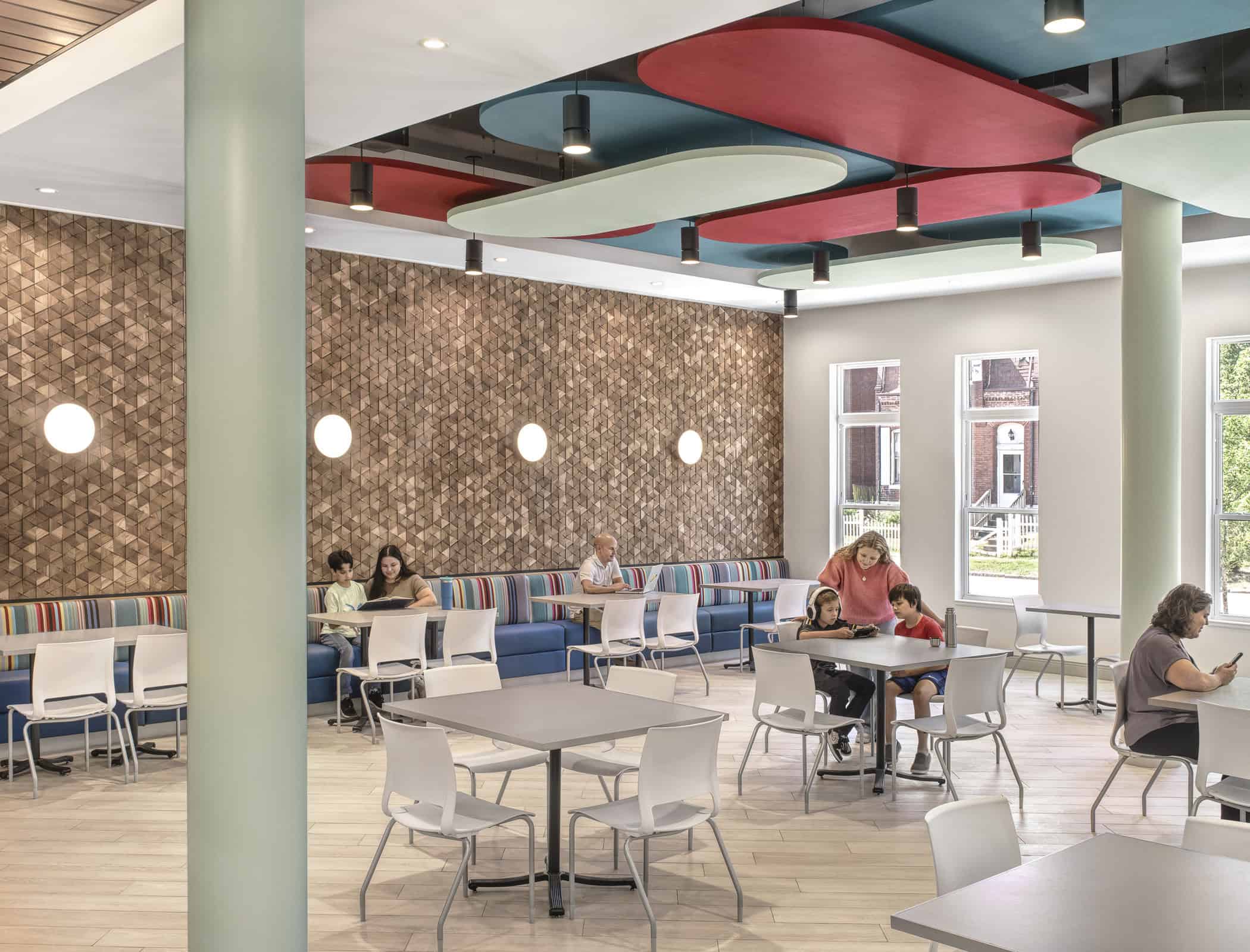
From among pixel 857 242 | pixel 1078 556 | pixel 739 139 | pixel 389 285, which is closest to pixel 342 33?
pixel 739 139

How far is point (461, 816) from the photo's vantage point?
13.4ft

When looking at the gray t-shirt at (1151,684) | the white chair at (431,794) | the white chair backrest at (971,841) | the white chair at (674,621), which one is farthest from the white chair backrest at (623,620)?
the white chair backrest at (971,841)

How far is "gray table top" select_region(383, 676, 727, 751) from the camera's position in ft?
13.4

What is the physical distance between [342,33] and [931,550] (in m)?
8.27

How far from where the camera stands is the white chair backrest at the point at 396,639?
7.20 m

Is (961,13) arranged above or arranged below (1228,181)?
above

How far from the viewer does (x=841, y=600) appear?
7.04 m

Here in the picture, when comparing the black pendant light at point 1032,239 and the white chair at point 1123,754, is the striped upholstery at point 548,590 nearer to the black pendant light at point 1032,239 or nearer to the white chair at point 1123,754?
the black pendant light at point 1032,239

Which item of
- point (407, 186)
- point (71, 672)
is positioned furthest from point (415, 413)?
point (71, 672)

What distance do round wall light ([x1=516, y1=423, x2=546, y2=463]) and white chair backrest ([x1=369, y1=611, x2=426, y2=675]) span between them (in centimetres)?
289

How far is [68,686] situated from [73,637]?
0.79 m

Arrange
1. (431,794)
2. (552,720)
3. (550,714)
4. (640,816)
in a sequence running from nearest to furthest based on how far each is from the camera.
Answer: (431,794) < (640,816) < (552,720) < (550,714)

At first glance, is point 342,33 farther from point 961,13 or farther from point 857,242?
point 857,242

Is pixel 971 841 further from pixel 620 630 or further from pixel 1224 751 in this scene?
pixel 620 630
